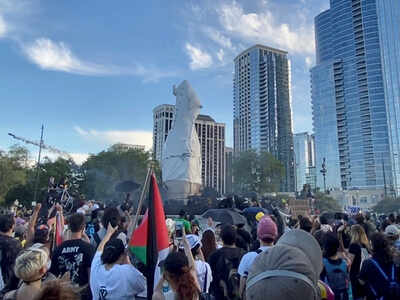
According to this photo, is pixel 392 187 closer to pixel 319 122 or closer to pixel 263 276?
pixel 319 122


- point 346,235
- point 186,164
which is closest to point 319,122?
A: point 186,164

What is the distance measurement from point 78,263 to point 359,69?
9722cm

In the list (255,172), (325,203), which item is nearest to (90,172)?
(255,172)

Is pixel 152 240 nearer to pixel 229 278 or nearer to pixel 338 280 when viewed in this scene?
pixel 229 278

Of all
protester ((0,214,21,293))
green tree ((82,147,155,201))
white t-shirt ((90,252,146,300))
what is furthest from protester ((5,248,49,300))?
green tree ((82,147,155,201))

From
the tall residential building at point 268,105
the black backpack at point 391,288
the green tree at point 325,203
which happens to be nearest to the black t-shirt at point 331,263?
the black backpack at point 391,288

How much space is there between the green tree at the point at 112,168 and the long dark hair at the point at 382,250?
162ft

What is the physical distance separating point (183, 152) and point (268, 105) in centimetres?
8560

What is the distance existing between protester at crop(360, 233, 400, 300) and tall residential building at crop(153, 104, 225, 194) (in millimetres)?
98378

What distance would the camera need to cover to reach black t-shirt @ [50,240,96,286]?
3.95 m

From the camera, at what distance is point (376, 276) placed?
3738mm

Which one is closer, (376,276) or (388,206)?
(376,276)

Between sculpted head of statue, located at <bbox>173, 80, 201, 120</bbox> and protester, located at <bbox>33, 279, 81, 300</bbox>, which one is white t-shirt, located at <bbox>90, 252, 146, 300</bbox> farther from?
sculpted head of statue, located at <bbox>173, 80, 201, 120</bbox>

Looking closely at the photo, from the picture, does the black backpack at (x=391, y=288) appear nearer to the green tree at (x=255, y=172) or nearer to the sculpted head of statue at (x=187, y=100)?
the sculpted head of statue at (x=187, y=100)
